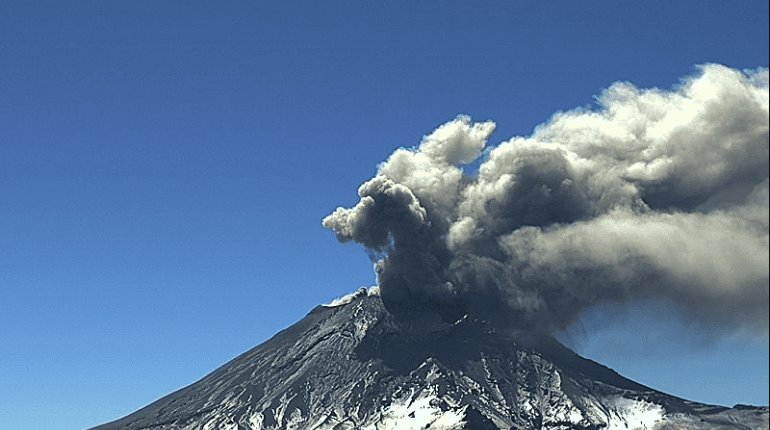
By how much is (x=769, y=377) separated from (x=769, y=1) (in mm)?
24639

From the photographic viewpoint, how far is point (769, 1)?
259 ft

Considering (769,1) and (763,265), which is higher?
(769,1)

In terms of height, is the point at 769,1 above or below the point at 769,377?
above

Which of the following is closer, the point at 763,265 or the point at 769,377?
the point at 769,377

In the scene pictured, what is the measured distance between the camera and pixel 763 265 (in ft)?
280

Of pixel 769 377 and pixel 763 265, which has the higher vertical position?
pixel 763 265

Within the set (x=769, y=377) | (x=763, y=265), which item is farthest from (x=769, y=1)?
→ (x=769, y=377)

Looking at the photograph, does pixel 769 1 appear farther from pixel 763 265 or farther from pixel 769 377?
pixel 769 377

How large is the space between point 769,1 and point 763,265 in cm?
1889

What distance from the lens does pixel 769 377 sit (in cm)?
7788

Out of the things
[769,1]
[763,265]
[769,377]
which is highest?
[769,1]

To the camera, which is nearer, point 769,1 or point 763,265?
point 769,1

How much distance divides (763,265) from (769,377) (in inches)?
412
